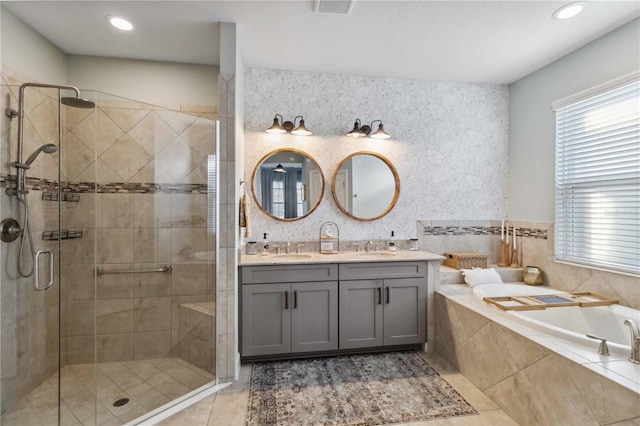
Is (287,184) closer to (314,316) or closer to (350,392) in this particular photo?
(314,316)

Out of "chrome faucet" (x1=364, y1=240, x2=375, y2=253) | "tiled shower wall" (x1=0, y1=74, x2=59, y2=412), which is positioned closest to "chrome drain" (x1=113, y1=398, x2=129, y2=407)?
"tiled shower wall" (x1=0, y1=74, x2=59, y2=412)

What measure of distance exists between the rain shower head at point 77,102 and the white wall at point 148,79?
A: 925 millimetres

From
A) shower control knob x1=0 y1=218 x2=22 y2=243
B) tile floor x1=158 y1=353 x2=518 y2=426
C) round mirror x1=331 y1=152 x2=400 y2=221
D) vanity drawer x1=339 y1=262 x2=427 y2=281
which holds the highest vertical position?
round mirror x1=331 y1=152 x2=400 y2=221

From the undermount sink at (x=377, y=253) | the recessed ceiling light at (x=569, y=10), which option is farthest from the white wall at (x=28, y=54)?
the recessed ceiling light at (x=569, y=10)

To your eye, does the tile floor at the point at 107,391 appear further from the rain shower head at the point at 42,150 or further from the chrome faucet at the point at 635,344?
the chrome faucet at the point at 635,344

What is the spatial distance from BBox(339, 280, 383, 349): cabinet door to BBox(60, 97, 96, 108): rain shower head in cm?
225

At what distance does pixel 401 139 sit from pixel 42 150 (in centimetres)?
299

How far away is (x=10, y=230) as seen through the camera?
71.8 inches

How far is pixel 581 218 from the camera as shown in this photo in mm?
2740

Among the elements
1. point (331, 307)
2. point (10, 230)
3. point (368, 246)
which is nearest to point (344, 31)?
point (368, 246)

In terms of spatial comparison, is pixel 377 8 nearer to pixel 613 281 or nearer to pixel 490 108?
pixel 490 108

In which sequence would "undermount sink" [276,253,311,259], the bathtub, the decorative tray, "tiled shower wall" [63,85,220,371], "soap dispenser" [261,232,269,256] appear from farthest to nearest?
"soap dispenser" [261,232,269,256] < "undermount sink" [276,253,311,259] < the decorative tray < the bathtub < "tiled shower wall" [63,85,220,371]

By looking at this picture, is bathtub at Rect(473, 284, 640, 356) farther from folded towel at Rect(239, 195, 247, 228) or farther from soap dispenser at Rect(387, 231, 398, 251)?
folded towel at Rect(239, 195, 247, 228)

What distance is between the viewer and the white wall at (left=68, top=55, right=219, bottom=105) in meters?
2.82
